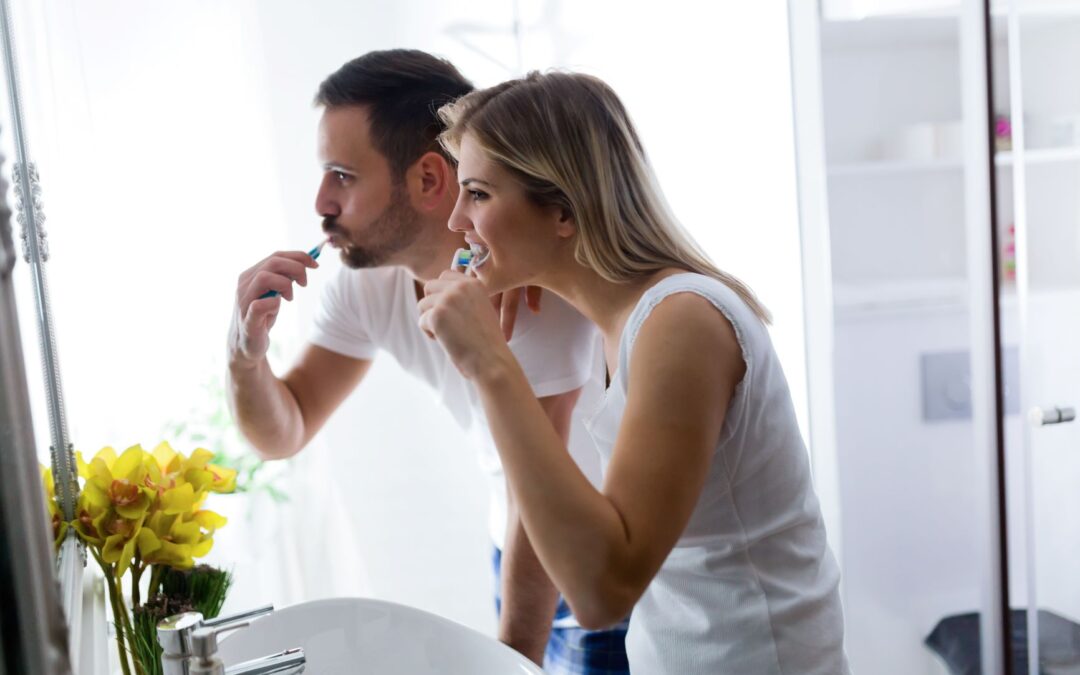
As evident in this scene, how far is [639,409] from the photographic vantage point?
779 mm

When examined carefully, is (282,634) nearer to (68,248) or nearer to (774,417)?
(774,417)

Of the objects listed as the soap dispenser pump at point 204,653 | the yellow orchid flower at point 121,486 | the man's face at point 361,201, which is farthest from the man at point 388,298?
the soap dispenser pump at point 204,653

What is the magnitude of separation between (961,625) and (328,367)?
1.19m

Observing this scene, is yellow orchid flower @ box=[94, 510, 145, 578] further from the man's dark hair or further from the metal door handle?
the metal door handle

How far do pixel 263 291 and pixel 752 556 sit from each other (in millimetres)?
737

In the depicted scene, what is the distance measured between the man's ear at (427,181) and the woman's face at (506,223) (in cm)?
39

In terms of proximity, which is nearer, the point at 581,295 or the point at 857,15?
the point at 581,295

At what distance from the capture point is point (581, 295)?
103cm

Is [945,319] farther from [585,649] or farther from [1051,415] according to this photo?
[585,649]

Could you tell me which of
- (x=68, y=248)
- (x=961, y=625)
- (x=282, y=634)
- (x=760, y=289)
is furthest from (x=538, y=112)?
(x=68, y=248)

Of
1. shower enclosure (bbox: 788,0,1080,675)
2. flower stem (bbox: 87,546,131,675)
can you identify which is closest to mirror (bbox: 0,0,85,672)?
flower stem (bbox: 87,546,131,675)

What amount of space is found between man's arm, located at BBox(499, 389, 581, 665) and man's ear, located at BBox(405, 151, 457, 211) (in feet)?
1.61

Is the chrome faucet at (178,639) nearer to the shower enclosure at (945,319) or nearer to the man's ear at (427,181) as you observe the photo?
the man's ear at (427,181)

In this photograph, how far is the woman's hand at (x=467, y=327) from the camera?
85cm
